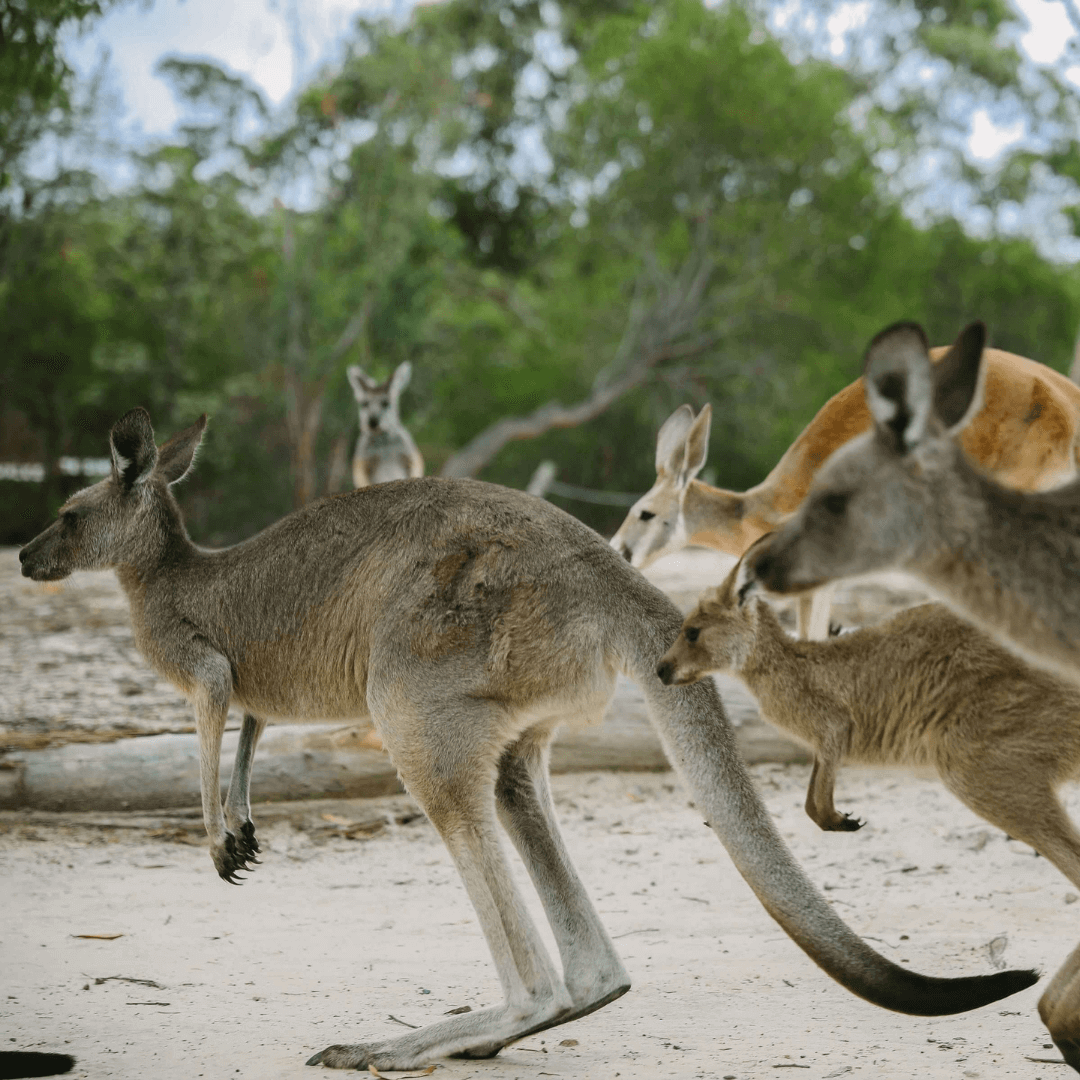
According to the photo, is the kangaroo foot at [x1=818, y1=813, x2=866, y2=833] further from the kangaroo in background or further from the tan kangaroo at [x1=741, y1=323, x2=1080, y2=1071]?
the kangaroo in background

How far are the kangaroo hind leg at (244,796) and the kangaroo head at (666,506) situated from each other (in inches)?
99.7

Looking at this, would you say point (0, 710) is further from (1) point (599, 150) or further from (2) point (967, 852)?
(1) point (599, 150)

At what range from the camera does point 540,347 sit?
22.9 metres

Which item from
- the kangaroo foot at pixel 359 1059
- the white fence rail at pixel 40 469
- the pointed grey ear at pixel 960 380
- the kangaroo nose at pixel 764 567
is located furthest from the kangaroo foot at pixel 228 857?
the white fence rail at pixel 40 469

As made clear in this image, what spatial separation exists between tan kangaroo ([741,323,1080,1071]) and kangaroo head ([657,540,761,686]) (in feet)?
1.63

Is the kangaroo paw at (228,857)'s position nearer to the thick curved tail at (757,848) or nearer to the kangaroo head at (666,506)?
→ the thick curved tail at (757,848)

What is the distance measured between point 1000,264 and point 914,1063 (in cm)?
2220

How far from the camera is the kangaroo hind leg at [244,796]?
11.3 ft

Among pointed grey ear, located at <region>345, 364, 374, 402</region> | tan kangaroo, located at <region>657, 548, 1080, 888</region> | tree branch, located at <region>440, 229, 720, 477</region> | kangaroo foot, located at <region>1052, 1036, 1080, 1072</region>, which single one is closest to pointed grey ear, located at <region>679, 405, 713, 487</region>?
tan kangaroo, located at <region>657, 548, 1080, 888</region>

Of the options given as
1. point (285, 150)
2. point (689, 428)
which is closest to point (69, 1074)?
point (689, 428)

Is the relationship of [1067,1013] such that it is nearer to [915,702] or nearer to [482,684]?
[915,702]

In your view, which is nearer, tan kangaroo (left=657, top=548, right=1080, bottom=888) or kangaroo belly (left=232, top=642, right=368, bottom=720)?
tan kangaroo (left=657, top=548, right=1080, bottom=888)

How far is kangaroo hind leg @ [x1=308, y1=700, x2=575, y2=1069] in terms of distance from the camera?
286 cm

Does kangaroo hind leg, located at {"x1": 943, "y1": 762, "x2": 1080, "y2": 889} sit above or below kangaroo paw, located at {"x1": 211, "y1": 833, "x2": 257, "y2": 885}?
above
